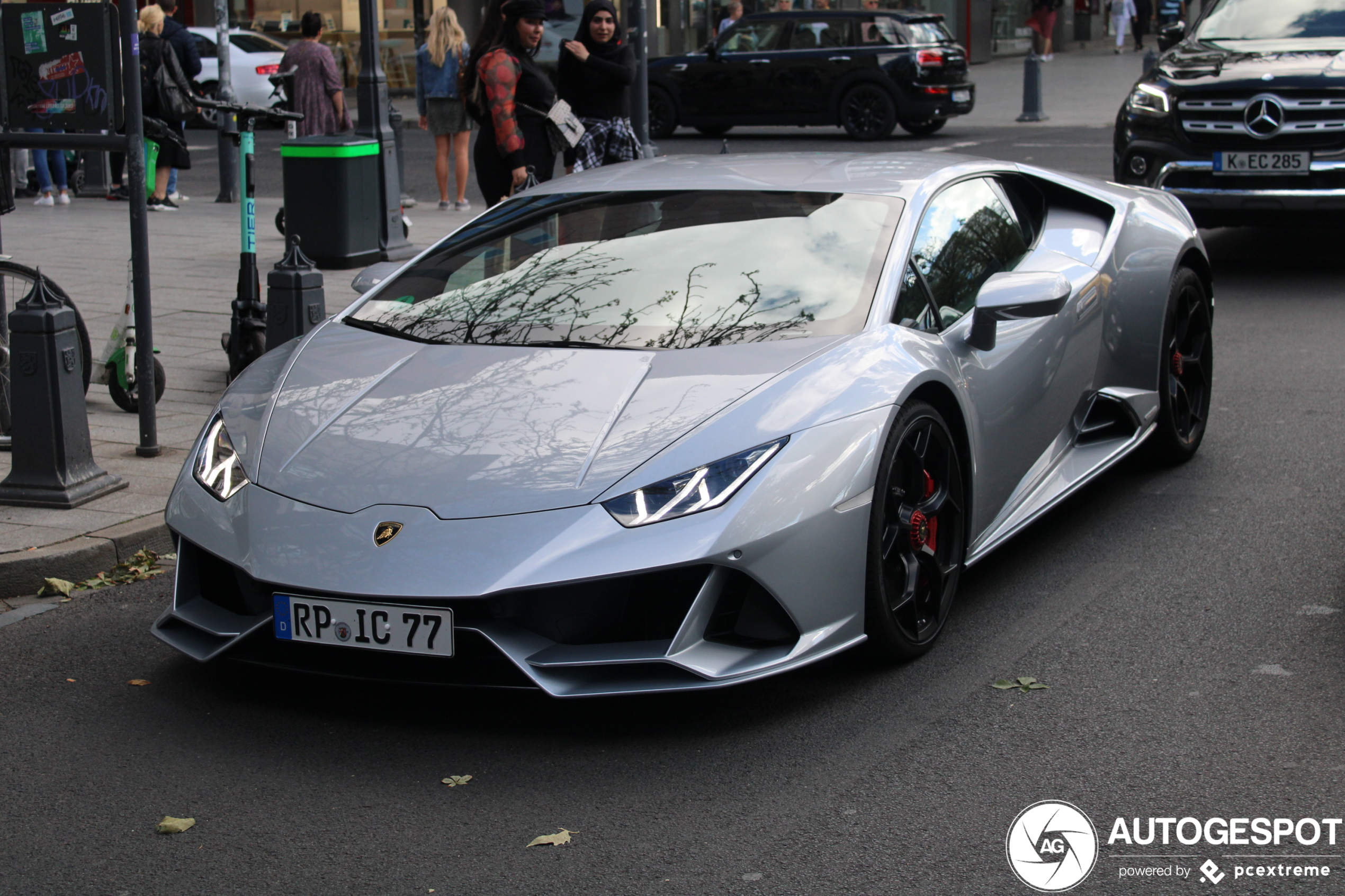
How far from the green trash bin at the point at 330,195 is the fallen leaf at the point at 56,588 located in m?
6.34

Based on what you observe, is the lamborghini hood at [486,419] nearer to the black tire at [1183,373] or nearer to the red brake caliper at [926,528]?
the red brake caliper at [926,528]

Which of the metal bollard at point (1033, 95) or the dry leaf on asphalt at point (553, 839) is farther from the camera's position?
the metal bollard at point (1033, 95)

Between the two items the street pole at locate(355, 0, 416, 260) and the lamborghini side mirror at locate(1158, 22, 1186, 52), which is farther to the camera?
the street pole at locate(355, 0, 416, 260)

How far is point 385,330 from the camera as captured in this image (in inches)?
178

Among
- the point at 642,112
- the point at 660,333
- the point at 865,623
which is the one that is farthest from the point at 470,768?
the point at 642,112

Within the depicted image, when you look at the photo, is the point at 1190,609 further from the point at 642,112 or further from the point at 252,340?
the point at 642,112

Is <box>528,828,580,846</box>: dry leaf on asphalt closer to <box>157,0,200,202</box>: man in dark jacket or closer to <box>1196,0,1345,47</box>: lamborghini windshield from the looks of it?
<box>1196,0,1345,47</box>: lamborghini windshield

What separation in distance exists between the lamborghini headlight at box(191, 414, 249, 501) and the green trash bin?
23.2 feet

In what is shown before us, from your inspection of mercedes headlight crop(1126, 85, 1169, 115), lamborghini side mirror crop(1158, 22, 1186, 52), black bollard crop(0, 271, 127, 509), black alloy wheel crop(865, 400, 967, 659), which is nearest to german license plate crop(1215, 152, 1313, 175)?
mercedes headlight crop(1126, 85, 1169, 115)

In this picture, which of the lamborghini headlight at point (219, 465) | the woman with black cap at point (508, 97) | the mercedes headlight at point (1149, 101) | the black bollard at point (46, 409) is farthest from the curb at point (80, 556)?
the mercedes headlight at point (1149, 101)

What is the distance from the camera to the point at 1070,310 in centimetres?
501

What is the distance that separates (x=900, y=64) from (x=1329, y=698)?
1772 cm

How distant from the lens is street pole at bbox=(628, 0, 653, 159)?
39.2ft

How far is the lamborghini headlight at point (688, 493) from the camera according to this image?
347cm
